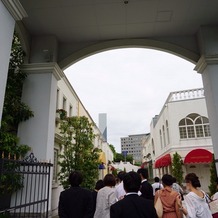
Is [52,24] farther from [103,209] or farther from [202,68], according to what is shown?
[103,209]

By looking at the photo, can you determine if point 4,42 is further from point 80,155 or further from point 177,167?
point 177,167

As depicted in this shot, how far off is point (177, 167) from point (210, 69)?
489 inches

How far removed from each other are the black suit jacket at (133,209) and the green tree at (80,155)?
6222 millimetres

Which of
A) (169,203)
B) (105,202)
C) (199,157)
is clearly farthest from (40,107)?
(199,157)

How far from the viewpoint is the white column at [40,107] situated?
20.0 feet

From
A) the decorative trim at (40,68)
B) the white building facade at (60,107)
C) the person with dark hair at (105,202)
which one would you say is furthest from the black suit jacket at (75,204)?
the white building facade at (60,107)

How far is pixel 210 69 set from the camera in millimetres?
6516

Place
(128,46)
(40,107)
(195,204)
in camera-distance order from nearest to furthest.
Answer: (195,204) < (40,107) < (128,46)

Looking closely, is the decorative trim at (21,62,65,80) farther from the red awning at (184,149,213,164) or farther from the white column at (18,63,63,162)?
the red awning at (184,149,213,164)

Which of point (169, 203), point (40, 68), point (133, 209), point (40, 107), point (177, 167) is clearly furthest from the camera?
point (177, 167)

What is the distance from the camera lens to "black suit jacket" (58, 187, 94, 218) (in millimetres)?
3057

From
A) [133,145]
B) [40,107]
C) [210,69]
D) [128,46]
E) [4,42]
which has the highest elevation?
[133,145]

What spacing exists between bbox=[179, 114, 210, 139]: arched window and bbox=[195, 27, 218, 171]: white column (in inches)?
520

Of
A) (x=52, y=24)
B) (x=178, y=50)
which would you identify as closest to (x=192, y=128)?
(x=178, y=50)
